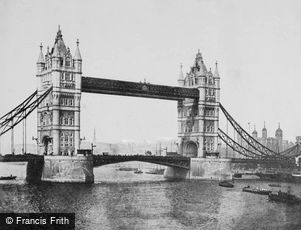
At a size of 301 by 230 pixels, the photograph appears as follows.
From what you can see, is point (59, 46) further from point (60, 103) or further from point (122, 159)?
point (122, 159)

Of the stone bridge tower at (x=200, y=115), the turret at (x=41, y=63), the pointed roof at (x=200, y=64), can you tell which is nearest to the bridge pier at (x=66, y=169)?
the turret at (x=41, y=63)

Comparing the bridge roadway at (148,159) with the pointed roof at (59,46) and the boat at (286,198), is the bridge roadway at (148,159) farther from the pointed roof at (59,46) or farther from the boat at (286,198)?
the boat at (286,198)

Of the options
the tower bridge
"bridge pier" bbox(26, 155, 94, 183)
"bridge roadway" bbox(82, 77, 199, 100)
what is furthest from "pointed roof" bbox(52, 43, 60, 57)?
"bridge pier" bbox(26, 155, 94, 183)

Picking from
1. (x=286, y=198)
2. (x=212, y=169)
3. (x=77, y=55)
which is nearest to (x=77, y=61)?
(x=77, y=55)

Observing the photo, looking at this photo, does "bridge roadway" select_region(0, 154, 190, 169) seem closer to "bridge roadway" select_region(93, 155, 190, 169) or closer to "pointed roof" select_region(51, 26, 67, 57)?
"bridge roadway" select_region(93, 155, 190, 169)

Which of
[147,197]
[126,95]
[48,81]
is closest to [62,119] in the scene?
[48,81]

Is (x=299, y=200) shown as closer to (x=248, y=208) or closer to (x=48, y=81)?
(x=248, y=208)

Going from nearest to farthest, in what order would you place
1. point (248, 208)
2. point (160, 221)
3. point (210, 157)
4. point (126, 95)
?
point (160, 221) → point (248, 208) → point (126, 95) → point (210, 157)
